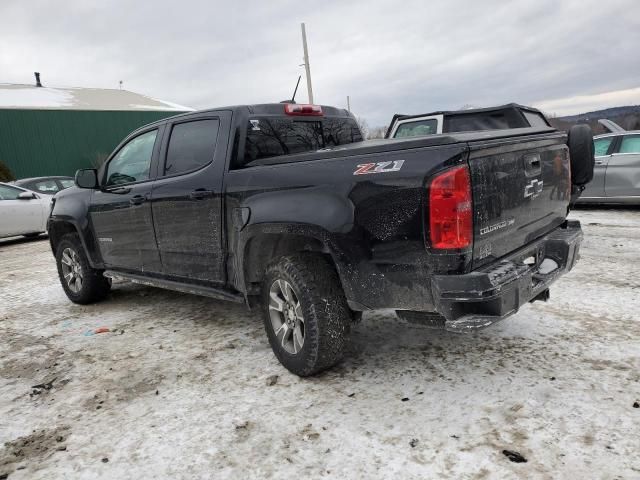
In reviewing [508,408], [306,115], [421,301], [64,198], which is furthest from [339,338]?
[64,198]

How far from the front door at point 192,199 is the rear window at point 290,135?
209 millimetres

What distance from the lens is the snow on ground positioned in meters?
2.33

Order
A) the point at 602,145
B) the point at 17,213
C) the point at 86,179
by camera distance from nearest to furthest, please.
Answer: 1. the point at 86,179
2. the point at 602,145
3. the point at 17,213

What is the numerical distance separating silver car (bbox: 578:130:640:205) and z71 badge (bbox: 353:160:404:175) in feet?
27.6

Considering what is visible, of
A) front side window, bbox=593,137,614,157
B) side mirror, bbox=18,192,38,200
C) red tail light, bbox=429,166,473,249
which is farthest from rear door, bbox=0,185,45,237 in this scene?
front side window, bbox=593,137,614,157

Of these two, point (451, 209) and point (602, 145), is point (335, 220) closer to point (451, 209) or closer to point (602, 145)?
point (451, 209)

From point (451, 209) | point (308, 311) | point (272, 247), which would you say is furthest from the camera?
point (272, 247)

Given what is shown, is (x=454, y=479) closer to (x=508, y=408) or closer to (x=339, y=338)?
(x=508, y=408)

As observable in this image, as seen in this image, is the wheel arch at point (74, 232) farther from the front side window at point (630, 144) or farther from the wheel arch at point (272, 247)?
the front side window at point (630, 144)

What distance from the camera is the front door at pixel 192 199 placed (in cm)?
366

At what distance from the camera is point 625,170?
9188 mm

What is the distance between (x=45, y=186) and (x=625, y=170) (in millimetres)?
13407

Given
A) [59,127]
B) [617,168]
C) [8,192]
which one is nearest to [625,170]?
[617,168]

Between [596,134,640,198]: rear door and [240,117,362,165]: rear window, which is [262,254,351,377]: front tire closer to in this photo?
[240,117,362,165]: rear window
